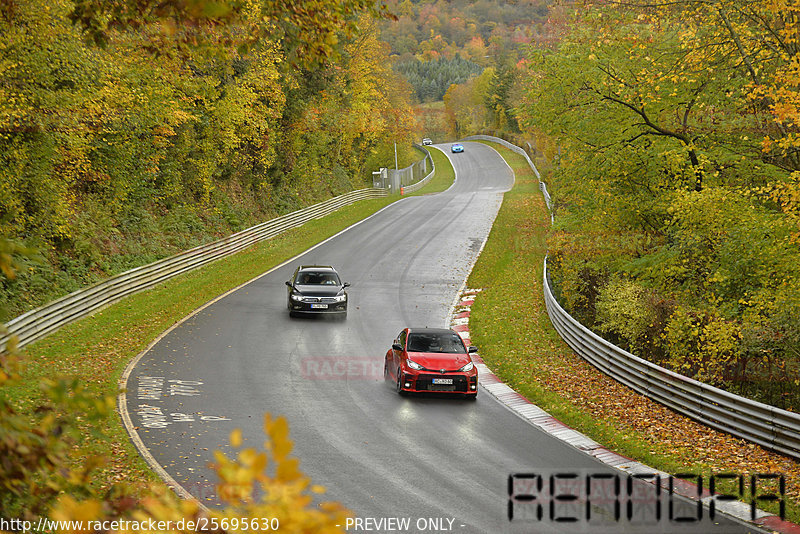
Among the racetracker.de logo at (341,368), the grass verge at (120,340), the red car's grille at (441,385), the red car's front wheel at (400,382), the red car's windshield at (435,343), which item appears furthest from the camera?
the racetracker.de logo at (341,368)

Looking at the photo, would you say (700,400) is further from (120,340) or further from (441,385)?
(120,340)

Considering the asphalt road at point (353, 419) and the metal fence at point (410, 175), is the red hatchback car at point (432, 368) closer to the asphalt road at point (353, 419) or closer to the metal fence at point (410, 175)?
the asphalt road at point (353, 419)

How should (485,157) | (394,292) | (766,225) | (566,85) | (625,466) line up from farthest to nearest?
(485,157) → (394,292) → (566,85) → (766,225) → (625,466)

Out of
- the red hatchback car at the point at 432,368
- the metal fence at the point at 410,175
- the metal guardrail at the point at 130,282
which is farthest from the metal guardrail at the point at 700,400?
the metal fence at the point at 410,175

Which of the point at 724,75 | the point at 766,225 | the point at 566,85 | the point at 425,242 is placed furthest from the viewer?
the point at 425,242

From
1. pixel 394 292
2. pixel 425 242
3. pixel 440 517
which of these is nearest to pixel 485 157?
pixel 425 242

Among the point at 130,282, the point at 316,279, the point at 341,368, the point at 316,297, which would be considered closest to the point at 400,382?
the point at 341,368

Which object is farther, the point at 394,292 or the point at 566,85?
the point at 394,292

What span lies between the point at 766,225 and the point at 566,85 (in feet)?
A: 31.3

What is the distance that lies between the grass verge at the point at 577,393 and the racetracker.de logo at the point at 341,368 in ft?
11.5

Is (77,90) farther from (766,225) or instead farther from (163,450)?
(766,225)

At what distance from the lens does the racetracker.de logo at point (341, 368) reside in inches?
741

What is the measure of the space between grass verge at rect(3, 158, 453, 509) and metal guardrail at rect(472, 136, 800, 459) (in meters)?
10.6

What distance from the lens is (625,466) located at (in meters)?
12.8
